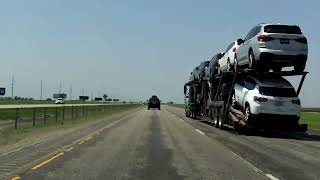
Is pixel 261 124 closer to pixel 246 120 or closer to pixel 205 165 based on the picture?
pixel 246 120

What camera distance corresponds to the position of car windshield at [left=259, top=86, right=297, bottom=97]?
24391 millimetres

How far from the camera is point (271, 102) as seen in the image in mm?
24125

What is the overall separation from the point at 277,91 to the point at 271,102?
0.72 metres

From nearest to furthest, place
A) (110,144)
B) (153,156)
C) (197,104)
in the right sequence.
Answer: (153,156)
(110,144)
(197,104)

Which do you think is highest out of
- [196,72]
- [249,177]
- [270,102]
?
[196,72]

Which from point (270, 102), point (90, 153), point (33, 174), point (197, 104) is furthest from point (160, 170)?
point (197, 104)

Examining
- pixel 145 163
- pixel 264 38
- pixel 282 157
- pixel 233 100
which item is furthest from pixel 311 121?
pixel 145 163

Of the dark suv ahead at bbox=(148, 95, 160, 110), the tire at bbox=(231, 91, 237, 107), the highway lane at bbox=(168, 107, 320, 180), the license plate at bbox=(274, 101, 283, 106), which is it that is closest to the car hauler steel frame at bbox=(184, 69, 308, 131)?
the tire at bbox=(231, 91, 237, 107)

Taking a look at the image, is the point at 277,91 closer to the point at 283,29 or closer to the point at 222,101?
the point at 283,29

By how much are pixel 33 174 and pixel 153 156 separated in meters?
4.65

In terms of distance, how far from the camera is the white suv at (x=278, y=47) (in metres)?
23.8

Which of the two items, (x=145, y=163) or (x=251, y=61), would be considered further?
(x=251, y=61)

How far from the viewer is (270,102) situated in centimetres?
2409

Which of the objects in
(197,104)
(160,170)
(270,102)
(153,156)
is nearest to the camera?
(160,170)
